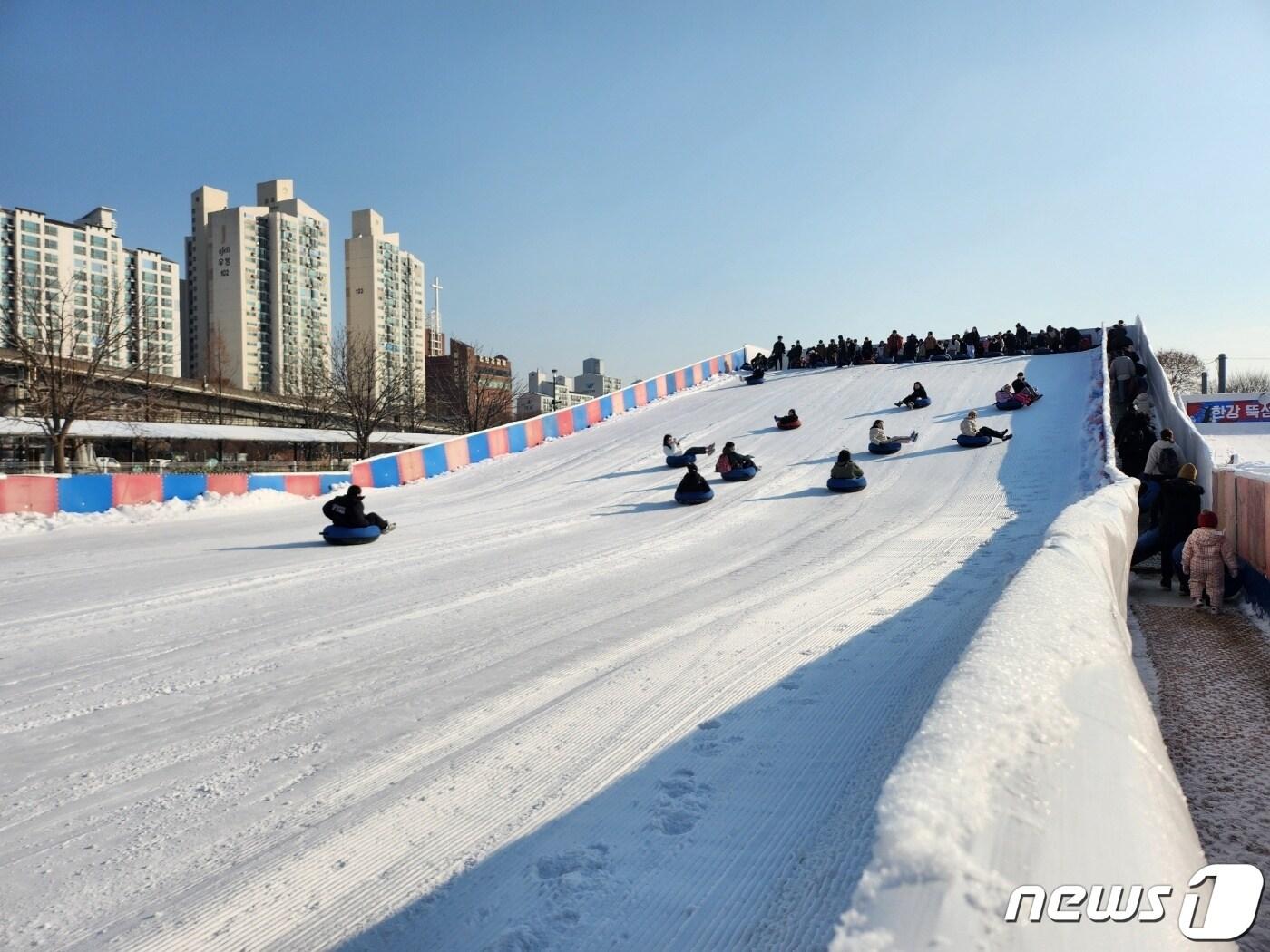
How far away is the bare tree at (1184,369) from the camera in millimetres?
71625

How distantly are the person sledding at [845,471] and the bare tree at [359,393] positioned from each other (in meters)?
24.8

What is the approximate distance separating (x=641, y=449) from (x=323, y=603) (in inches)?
595

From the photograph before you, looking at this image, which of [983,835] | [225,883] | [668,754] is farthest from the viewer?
[668,754]

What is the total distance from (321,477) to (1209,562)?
16.4m

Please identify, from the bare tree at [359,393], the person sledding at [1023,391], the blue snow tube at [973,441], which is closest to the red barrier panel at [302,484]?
the blue snow tube at [973,441]

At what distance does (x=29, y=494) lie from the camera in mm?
13039

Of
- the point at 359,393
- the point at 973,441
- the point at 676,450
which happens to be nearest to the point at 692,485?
the point at 676,450

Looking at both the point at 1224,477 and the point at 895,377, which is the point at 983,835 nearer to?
the point at 1224,477

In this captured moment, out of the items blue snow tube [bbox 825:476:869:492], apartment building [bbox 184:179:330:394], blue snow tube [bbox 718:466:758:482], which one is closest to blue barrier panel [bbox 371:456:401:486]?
blue snow tube [bbox 718:466:758:482]

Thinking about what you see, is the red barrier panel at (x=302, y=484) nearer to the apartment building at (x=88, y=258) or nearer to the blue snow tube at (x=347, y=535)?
the blue snow tube at (x=347, y=535)

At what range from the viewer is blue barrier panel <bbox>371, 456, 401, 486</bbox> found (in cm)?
1859

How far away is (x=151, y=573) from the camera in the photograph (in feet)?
27.9

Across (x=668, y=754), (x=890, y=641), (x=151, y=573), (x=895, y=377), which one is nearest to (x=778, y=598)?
(x=890, y=641)

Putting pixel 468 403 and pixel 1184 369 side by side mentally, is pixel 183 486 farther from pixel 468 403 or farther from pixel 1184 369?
pixel 1184 369
